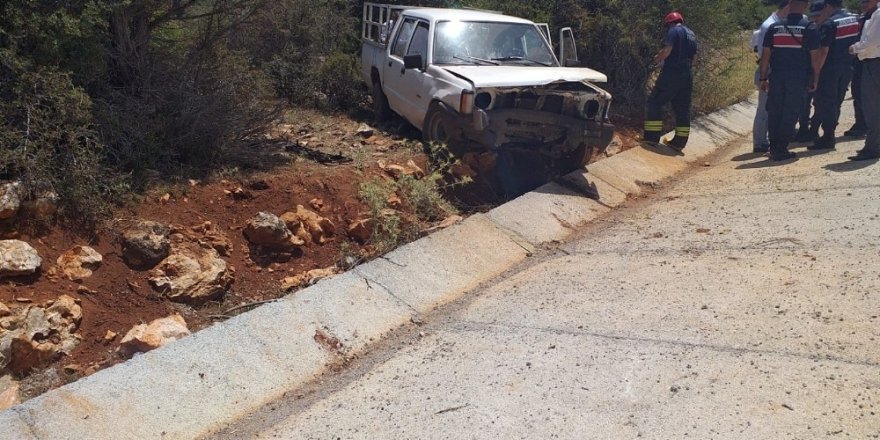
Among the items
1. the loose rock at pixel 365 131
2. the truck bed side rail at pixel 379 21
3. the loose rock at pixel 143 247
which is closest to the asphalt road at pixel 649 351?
the loose rock at pixel 143 247

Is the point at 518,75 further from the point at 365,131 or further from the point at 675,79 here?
the point at 675,79

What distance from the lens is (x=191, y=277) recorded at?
5035 mm

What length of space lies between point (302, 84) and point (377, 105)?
1377mm

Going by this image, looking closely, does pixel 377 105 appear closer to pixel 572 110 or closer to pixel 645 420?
pixel 572 110

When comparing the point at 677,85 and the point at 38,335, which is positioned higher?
the point at 677,85

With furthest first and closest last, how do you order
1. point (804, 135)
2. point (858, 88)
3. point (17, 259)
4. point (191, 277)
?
1. point (804, 135)
2. point (858, 88)
3. point (191, 277)
4. point (17, 259)

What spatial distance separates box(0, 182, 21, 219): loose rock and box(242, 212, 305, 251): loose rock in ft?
5.28

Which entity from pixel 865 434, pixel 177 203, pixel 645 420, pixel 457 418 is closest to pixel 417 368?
pixel 457 418

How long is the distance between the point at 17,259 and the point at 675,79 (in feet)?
25.4

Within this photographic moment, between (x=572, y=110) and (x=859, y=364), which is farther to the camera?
(x=572, y=110)

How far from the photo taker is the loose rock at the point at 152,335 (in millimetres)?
4250

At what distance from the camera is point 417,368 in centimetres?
432

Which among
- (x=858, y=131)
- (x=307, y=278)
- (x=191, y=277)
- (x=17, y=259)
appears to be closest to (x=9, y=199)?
(x=17, y=259)

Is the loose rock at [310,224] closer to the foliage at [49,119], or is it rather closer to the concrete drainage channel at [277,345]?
the concrete drainage channel at [277,345]
